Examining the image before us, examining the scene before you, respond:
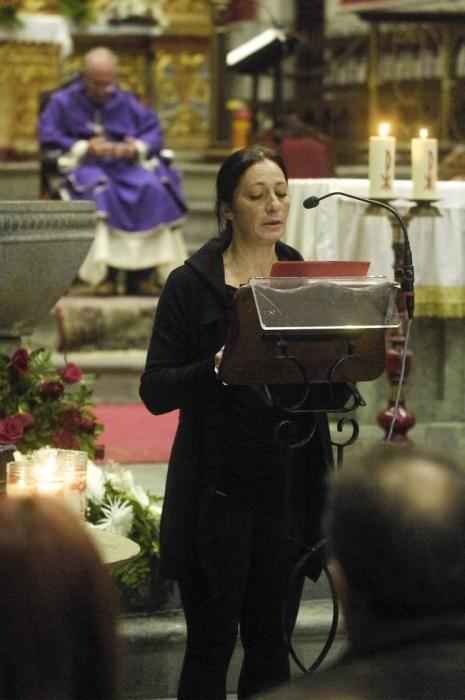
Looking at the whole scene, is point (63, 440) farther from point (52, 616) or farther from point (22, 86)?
point (22, 86)

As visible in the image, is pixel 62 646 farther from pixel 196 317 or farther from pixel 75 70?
pixel 75 70

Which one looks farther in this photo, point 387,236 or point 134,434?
point 134,434

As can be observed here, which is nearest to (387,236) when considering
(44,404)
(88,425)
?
(88,425)

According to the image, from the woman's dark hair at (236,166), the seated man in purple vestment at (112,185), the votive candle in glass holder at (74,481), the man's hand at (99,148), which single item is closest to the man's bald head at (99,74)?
the seated man in purple vestment at (112,185)

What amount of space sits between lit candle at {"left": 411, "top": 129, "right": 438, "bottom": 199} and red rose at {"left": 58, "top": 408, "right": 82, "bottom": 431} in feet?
4.56

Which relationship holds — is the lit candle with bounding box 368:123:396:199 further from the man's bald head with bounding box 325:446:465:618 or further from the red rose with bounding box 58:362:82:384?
the man's bald head with bounding box 325:446:465:618

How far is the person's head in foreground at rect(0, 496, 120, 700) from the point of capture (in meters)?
1.66

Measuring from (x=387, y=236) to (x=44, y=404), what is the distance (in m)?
1.80

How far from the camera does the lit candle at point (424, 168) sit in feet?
16.8

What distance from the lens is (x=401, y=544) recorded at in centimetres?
191

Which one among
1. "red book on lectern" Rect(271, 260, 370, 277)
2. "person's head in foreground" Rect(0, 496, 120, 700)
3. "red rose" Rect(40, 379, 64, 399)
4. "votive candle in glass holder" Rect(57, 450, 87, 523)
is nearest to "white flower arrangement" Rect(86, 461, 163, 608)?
"red rose" Rect(40, 379, 64, 399)

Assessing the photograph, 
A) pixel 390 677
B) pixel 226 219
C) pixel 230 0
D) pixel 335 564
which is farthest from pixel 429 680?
pixel 230 0

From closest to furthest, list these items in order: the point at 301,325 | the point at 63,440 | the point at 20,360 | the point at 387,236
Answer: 1. the point at 301,325
2. the point at 20,360
3. the point at 63,440
4. the point at 387,236

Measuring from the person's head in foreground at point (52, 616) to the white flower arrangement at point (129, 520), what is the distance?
2.72 meters
